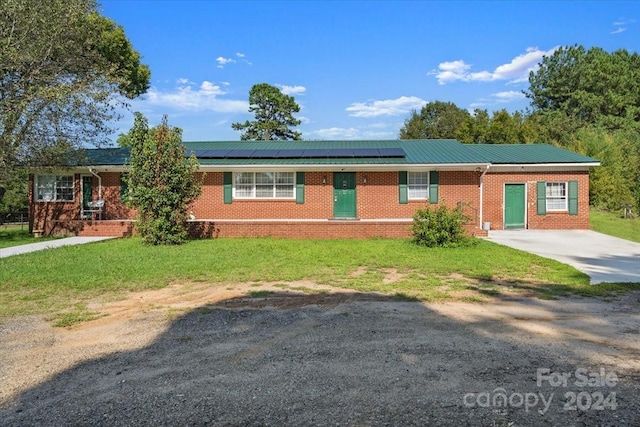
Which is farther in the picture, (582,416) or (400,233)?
(400,233)

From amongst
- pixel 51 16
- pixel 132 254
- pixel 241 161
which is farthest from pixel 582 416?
pixel 51 16

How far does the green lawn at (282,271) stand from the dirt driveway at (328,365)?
1.09 meters

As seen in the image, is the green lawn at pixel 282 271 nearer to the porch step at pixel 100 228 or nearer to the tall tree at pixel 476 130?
the porch step at pixel 100 228

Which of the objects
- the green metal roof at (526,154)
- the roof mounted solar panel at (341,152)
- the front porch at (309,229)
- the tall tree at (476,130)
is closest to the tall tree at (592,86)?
the tall tree at (476,130)

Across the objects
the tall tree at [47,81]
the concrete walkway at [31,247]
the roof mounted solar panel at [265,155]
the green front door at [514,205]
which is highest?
the tall tree at [47,81]

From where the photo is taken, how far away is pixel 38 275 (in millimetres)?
8484

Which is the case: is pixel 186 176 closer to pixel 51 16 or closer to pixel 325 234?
pixel 325 234

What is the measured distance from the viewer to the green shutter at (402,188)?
1761 centimetres

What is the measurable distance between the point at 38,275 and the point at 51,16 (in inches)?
424

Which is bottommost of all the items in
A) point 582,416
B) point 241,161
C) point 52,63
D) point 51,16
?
point 582,416

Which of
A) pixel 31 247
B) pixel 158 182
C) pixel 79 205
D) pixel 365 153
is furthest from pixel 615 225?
pixel 79 205

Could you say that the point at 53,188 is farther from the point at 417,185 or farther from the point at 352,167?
the point at 417,185

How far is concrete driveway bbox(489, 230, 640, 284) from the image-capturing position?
872cm

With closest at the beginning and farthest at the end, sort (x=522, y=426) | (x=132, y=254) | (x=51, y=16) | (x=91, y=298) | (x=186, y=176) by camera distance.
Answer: (x=522, y=426), (x=91, y=298), (x=132, y=254), (x=186, y=176), (x=51, y=16)
